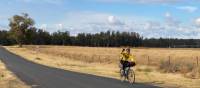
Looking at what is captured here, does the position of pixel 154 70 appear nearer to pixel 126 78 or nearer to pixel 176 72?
pixel 176 72

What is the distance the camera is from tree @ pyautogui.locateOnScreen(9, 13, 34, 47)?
504 feet

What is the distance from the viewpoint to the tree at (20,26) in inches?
6048

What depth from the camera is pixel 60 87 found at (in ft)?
69.5

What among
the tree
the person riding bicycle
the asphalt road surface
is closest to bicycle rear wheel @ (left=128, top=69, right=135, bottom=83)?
the person riding bicycle

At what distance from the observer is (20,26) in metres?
154

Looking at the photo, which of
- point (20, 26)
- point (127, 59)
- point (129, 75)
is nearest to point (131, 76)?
point (129, 75)

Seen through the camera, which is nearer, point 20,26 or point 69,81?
point 69,81

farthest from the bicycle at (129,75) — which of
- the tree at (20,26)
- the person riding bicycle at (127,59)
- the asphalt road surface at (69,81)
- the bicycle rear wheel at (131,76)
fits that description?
the tree at (20,26)

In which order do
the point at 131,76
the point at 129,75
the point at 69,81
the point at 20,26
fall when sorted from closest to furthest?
the point at 131,76 < the point at 129,75 < the point at 69,81 < the point at 20,26

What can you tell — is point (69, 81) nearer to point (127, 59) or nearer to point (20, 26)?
point (127, 59)

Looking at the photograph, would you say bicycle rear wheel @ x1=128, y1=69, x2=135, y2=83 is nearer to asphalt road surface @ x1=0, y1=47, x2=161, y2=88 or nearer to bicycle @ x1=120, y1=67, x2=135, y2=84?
bicycle @ x1=120, y1=67, x2=135, y2=84

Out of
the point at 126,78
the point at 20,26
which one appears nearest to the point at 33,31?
the point at 20,26

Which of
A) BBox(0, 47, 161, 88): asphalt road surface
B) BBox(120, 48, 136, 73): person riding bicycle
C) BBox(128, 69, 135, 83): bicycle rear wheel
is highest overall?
BBox(120, 48, 136, 73): person riding bicycle

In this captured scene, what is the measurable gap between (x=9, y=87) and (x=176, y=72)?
14097 mm
